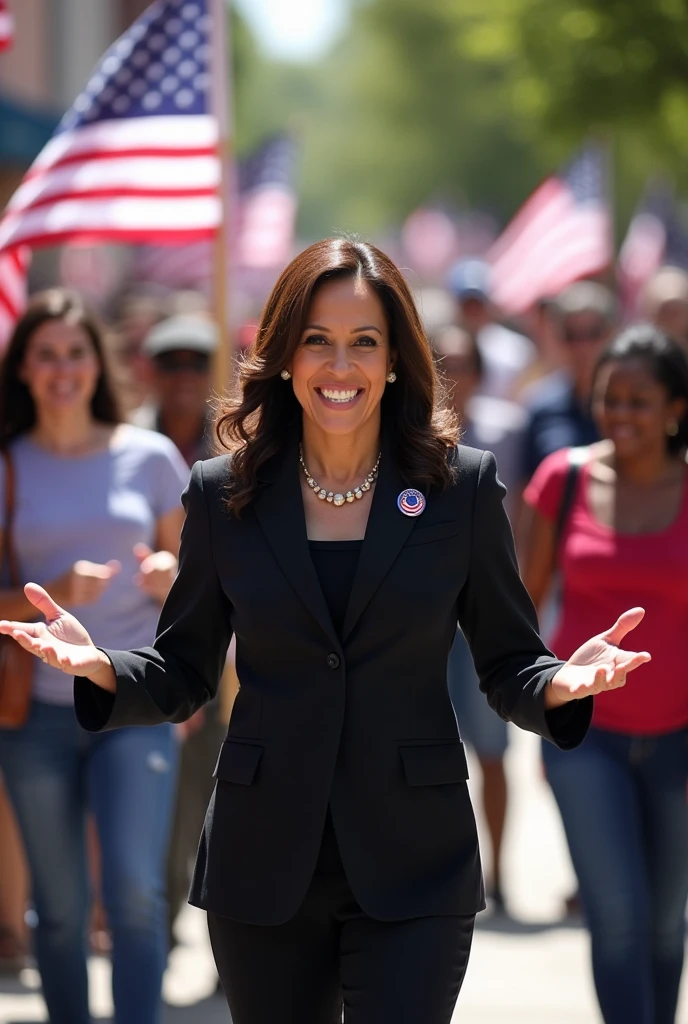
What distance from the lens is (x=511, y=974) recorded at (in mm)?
6996

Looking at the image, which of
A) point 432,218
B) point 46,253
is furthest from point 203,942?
point 432,218

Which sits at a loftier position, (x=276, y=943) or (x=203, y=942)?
(x=276, y=943)

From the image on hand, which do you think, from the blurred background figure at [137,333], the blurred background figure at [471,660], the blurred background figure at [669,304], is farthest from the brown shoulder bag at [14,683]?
the blurred background figure at [669,304]

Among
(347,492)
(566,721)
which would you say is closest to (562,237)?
(347,492)

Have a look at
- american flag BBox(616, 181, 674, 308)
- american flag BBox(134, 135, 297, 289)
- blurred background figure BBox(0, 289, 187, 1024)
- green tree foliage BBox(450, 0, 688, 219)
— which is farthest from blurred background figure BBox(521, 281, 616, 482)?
american flag BBox(616, 181, 674, 308)

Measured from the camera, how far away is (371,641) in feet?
12.8

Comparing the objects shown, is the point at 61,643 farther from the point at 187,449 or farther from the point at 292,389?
the point at 187,449

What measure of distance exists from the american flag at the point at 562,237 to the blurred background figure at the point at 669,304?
3.38m

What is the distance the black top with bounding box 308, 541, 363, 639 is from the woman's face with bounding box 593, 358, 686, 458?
185cm

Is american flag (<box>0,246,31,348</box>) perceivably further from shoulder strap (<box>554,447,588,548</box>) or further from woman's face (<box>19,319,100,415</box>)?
shoulder strap (<box>554,447,588,548</box>)

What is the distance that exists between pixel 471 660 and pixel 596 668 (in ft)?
14.8

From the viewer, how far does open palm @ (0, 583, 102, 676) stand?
3852 millimetres

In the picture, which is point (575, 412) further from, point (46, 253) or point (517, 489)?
point (46, 253)

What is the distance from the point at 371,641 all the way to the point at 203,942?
3961 mm
